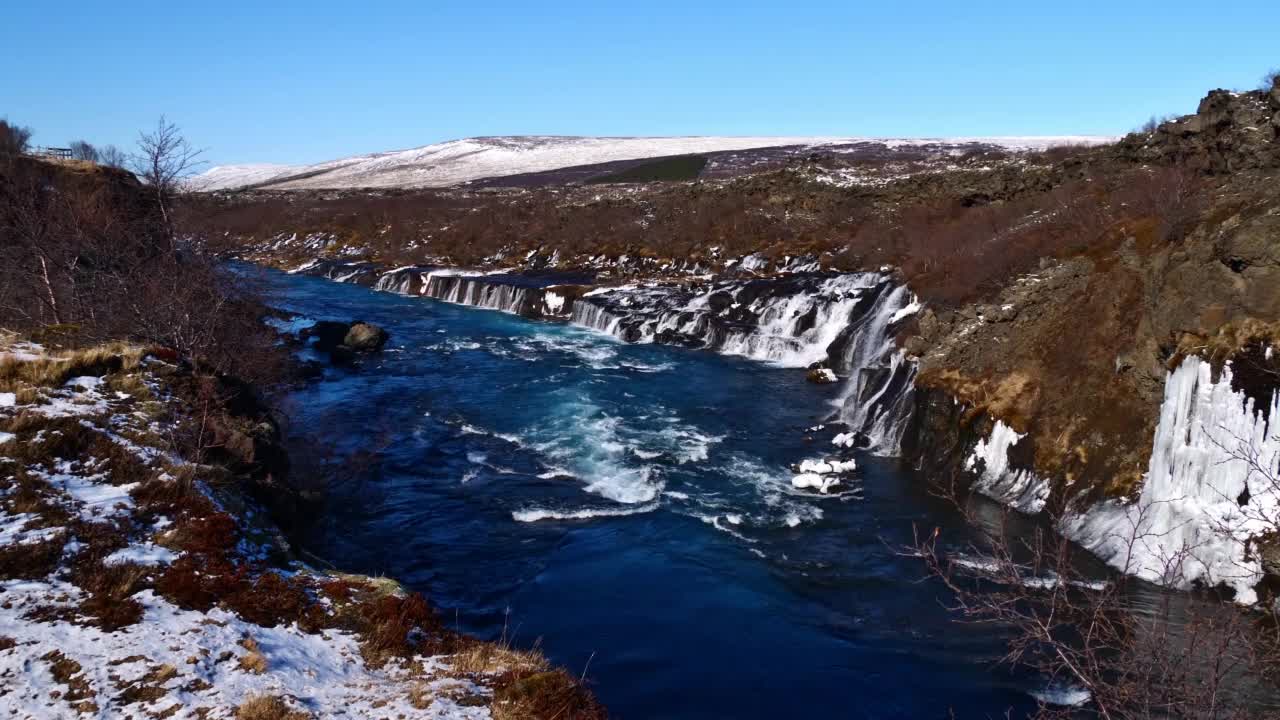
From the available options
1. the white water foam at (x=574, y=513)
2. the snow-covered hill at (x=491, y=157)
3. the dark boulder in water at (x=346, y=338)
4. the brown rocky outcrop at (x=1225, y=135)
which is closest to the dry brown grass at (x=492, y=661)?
the white water foam at (x=574, y=513)

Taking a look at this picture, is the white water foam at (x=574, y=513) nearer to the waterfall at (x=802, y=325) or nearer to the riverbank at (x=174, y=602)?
the riverbank at (x=174, y=602)

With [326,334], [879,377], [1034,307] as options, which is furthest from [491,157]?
[1034,307]

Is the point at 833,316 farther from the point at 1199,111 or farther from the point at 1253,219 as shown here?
the point at 1253,219

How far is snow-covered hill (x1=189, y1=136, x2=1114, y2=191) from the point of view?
135 metres

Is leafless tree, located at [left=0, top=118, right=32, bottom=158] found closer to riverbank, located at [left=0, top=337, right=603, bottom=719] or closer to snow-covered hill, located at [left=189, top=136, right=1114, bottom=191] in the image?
riverbank, located at [left=0, top=337, right=603, bottom=719]

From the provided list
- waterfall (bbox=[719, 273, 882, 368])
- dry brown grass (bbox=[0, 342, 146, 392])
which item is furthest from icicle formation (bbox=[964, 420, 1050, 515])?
dry brown grass (bbox=[0, 342, 146, 392])

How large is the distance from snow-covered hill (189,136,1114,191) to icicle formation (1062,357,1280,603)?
117 meters

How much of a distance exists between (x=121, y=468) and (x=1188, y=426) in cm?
1646

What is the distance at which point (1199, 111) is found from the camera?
82.7 ft

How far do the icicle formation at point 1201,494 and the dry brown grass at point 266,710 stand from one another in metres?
10.9

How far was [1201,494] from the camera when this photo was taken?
1245 cm

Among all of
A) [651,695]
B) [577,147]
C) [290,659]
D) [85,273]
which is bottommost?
[651,695]

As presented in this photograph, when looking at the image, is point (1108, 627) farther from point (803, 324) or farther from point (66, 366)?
point (803, 324)

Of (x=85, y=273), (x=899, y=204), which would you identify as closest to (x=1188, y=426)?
(x=85, y=273)
